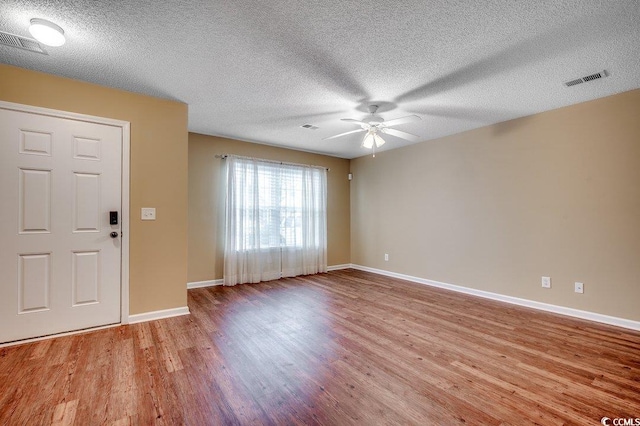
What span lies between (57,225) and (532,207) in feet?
17.8

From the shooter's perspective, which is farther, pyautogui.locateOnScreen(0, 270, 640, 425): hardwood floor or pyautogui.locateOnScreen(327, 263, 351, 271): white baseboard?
pyautogui.locateOnScreen(327, 263, 351, 271): white baseboard

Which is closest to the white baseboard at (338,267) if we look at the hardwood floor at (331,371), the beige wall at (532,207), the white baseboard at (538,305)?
the beige wall at (532,207)

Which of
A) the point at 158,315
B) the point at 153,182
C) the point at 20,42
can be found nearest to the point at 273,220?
the point at 153,182

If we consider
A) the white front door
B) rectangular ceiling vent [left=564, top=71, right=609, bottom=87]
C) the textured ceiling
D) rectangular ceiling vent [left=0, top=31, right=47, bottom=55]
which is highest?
rectangular ceiling vent [left=0, top=31, right=47, bottom=55]

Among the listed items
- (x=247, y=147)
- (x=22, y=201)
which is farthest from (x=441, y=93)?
(x=22, y=201)

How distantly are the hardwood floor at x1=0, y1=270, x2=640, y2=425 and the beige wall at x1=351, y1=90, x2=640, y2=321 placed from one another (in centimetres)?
58

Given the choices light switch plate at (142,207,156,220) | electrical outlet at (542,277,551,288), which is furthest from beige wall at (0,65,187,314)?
electrical outlet at (542,277,551,288)

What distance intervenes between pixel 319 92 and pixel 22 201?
3029mm

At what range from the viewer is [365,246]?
6156 mm

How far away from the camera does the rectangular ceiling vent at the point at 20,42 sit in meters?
2.14

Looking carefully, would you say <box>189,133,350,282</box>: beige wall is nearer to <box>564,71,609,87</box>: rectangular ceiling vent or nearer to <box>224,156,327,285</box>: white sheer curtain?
<box>224,156,327,285</box>: white sheer curtain

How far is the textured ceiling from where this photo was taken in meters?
1.88

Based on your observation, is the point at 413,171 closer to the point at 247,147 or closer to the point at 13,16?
the point at 247,147

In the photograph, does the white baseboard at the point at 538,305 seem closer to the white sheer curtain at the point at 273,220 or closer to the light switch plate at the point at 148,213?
the white sheer curtain at the point at 273,220
